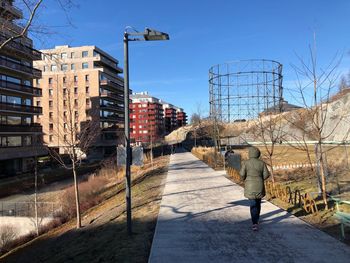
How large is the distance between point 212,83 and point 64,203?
70.8 feet

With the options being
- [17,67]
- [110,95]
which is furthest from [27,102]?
[110,95]

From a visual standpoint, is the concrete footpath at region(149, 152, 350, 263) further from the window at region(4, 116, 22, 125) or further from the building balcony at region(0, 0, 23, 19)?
the window at region(4, 116, 22, 125)

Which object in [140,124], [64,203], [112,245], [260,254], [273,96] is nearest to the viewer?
[260,254]

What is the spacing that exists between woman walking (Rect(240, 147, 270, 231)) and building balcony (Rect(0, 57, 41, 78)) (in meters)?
40.0

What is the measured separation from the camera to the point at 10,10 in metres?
7.69

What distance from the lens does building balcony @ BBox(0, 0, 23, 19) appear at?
720cm

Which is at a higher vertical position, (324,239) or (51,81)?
(51,81)

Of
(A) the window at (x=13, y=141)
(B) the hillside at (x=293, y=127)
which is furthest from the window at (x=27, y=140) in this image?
(B) the hillside at (x=293, y=127)

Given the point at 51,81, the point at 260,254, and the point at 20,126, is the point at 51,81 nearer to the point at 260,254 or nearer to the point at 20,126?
the point at 20,126

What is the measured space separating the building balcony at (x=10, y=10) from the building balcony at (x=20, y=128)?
118 feet

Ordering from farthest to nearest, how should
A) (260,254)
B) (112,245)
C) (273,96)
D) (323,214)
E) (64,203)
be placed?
(273,96) < (64,203) < (323,214) < (112,245) < (260,254)

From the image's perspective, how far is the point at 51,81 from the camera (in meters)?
70.8

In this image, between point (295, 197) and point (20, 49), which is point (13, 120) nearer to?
point (20, 49)

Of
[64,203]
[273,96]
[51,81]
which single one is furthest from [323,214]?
[51,81]
